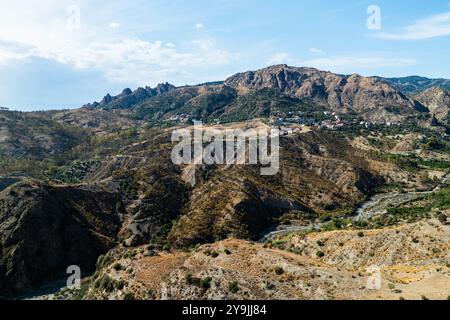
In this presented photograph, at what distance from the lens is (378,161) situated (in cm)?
17612

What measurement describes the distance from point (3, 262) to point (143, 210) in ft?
130

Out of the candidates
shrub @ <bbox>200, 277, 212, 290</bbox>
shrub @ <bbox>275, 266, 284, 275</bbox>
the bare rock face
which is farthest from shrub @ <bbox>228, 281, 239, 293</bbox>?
the bare rock face

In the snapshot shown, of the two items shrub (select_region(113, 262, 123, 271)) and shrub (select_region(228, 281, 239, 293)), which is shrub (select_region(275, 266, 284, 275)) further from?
shrub (select_region(113, 262, 123, 271))

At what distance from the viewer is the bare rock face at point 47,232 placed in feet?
318

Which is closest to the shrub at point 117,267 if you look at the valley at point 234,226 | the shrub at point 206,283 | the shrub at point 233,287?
the valley at point 234,226

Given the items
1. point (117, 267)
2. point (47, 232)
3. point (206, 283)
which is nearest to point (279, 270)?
point (206, 283)

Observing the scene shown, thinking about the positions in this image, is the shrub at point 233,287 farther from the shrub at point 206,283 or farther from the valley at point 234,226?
the shrub at point 206,283

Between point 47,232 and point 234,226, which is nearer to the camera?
point 47,232

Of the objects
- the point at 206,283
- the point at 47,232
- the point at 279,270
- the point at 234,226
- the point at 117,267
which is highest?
the point at 279,270

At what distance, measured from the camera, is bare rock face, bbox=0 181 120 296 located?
96.8 metres

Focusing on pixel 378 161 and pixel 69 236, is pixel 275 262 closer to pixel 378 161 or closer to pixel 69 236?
pixel 69 236

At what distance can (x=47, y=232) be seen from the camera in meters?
107

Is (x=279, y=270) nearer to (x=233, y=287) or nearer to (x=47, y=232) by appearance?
(x=233, y=287)

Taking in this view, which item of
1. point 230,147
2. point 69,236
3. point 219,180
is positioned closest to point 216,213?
point 219,180
